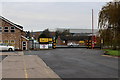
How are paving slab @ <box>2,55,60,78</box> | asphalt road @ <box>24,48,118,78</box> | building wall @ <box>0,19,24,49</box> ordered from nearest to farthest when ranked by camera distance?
paving slab @ <box>2,55,60,78</box> < asphalt road @ <box>24,48,118,78</box> < building wall @ <box>0,19,24,49</box>

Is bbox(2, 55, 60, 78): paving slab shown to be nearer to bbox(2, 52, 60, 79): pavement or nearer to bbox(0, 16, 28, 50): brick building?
bbox(2, 52, 60, 79): pavement

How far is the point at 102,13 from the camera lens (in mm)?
36438

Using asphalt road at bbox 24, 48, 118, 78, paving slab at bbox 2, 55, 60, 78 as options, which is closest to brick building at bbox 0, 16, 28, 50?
asphalt road at bbox 24, 48, 118, 78

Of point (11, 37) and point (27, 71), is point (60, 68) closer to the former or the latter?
point (27, 71)

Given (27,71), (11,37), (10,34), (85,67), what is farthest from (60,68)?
(10,34)

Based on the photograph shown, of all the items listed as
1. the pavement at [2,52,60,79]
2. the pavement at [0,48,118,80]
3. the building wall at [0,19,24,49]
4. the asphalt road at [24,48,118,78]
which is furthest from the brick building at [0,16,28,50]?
the pavement at [2,52,60,79]

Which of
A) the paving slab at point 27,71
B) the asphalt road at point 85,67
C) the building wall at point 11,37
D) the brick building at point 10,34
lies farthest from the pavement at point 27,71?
the brick building at point 10,34

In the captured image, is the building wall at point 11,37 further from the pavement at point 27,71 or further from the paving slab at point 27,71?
the paving slab at point 27,71

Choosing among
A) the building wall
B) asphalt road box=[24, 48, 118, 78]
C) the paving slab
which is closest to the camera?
the paving slab

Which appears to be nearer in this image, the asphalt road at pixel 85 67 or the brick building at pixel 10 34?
the asphalt road at pixel 85 67

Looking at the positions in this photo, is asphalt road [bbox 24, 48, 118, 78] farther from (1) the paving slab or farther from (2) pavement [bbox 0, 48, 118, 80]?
(1) the paving slab

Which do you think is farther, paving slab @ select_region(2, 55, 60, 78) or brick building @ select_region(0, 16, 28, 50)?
brick building @ select_region(0, 16, 28, 50)

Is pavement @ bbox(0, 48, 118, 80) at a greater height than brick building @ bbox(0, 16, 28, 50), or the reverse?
brick building @ bbox(0, 16, 28, 50)

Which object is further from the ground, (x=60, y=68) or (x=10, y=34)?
(x=10, y=34)
